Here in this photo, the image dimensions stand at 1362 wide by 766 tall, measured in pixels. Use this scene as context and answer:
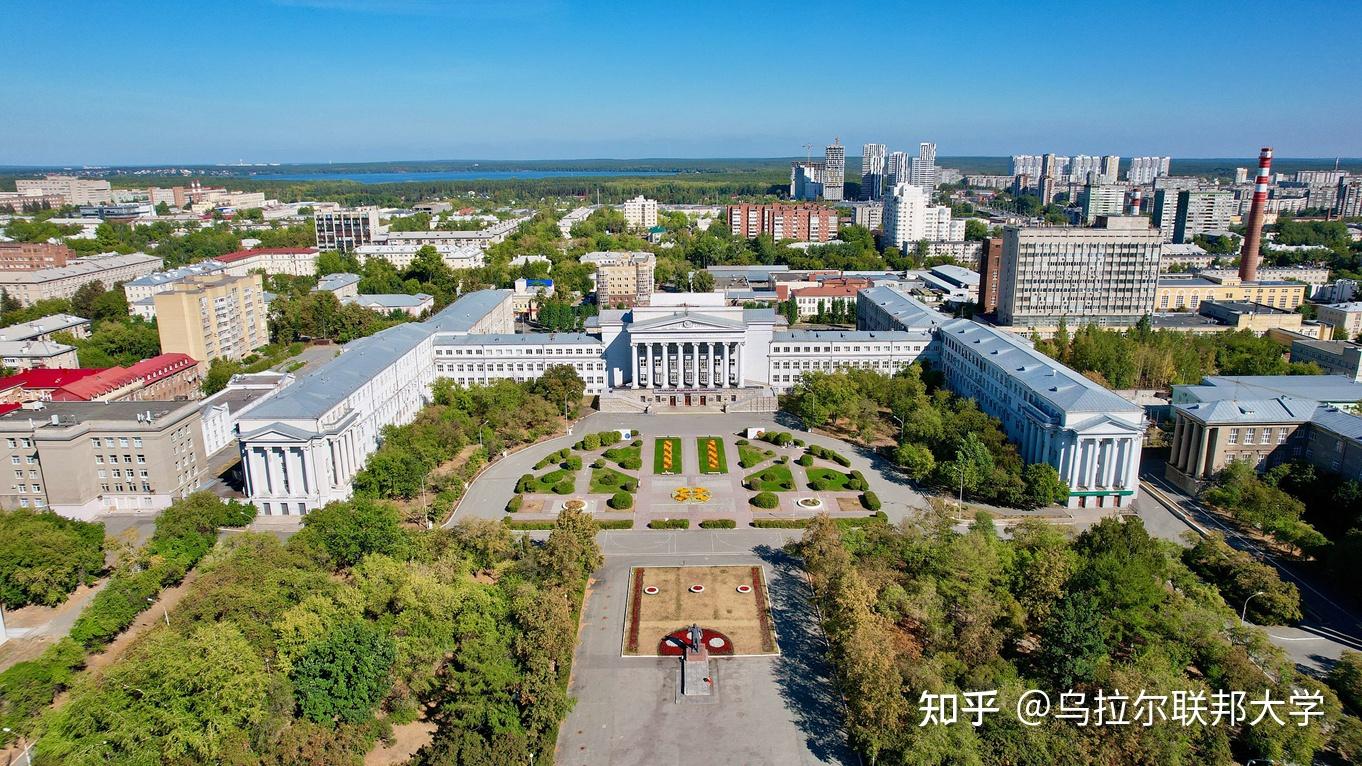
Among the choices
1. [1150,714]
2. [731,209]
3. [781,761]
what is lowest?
[781,761]

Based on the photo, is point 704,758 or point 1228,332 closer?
point 704,758

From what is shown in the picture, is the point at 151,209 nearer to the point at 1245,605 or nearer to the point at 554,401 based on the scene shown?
the point at 554,401

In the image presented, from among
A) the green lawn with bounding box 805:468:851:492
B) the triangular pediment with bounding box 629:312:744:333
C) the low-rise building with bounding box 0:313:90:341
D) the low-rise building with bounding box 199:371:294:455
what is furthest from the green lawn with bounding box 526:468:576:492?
the low-rise building with bounding box 0:313:90:341

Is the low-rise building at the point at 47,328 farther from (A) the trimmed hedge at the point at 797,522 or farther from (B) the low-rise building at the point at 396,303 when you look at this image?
(A) the trimmed hedge at the point at 797,522

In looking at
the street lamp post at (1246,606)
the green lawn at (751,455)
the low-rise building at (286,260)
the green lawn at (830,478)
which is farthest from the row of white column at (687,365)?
the low-rise building at (286,260)

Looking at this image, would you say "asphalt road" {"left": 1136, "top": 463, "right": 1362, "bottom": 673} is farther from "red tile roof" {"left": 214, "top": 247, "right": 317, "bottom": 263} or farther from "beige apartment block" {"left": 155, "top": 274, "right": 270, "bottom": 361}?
"red tile roof" {"left": 214, "top": 247, "right": 317, "bottom": 263}

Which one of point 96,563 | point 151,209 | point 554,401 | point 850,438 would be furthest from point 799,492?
point 151,209

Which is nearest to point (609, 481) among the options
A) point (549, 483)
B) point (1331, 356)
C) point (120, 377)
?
point (549, 483)
